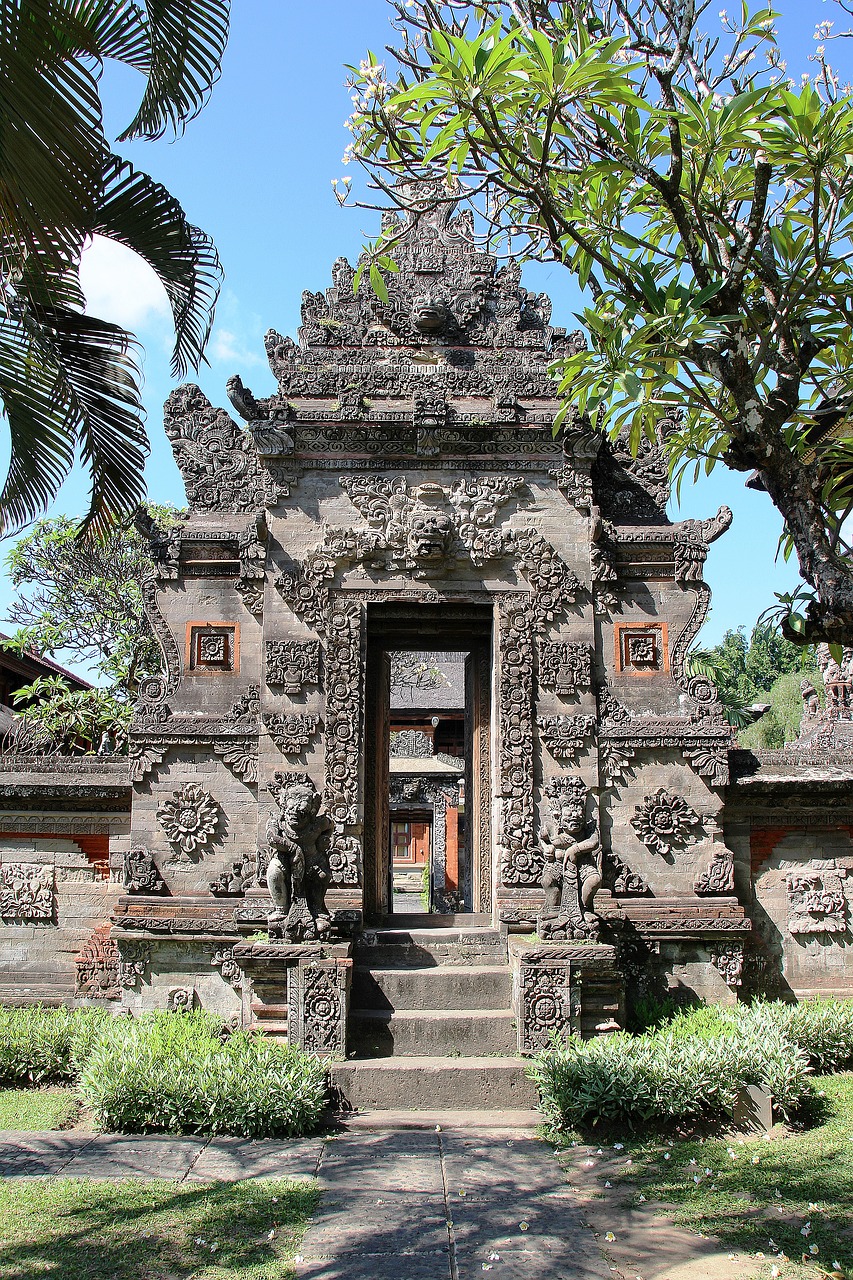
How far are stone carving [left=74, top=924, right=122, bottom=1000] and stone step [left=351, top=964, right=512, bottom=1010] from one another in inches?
109

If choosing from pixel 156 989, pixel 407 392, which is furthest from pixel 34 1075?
pixel 407 392

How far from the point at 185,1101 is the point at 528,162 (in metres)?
7.00

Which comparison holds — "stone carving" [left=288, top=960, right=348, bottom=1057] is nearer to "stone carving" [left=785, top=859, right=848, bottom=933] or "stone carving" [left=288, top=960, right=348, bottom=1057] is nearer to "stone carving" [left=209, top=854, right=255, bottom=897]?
"stone carving" [left=209, top=854, right=255, bottom=897]

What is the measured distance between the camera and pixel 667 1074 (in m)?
7.63

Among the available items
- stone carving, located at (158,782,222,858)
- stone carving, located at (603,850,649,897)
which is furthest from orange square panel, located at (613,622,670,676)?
stone carving, located at (158,782,222,858)

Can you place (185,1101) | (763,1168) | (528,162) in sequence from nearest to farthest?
(528,162)
(763,1168)
(185,1101)

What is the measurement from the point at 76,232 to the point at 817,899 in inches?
374

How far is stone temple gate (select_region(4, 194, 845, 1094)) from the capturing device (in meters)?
10.0

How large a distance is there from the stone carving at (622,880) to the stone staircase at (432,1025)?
4.28 ft

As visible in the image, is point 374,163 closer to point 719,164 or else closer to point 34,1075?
point 719,164

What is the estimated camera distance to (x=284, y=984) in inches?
347

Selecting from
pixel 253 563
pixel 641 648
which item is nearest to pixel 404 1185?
pixel 641 648


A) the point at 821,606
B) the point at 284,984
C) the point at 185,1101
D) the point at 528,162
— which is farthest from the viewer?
the point at 284,984

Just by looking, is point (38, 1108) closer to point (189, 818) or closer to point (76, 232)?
point (189, 818)
